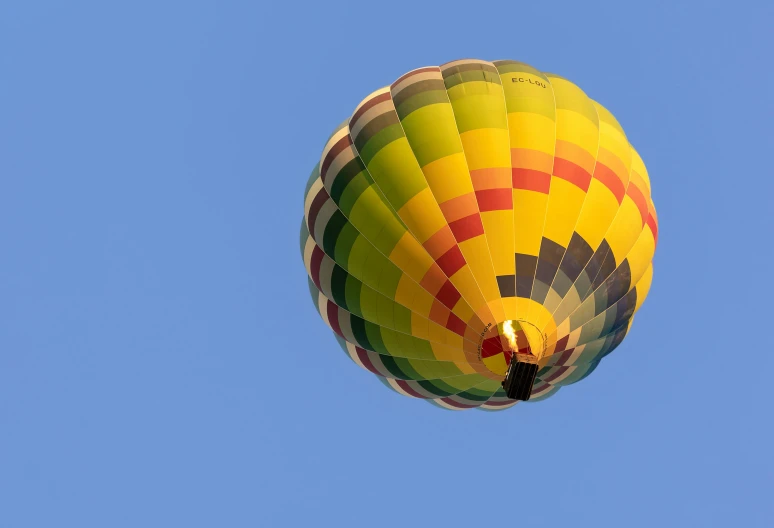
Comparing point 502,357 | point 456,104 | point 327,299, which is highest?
point 456,104

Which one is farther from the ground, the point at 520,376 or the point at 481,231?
the point at 481,231

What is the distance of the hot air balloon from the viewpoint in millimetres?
26594

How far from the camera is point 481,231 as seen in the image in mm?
26766

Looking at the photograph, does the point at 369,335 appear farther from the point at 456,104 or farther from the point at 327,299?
the point at 456,104

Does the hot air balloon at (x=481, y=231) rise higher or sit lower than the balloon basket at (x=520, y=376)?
higher

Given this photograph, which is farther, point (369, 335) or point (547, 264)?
point (369, 335)

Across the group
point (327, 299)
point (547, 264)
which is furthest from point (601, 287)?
point (327, 299)

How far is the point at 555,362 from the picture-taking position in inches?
1085

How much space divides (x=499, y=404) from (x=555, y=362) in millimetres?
3724

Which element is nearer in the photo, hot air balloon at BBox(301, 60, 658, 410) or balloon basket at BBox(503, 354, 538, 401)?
balloon basket at BBox(503, 354, 538, 401)

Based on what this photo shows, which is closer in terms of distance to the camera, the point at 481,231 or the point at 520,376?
the point at 520,376

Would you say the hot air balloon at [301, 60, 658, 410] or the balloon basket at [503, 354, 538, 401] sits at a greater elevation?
the hot air balloon at [301, 60, 658, 410]

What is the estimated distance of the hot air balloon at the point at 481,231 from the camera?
87.2 feet

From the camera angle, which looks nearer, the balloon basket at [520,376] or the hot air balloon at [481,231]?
the balloon basket at [520,376]
